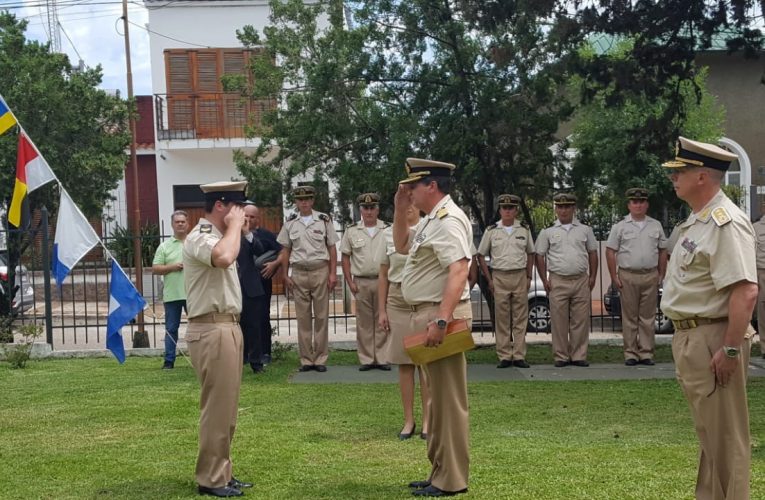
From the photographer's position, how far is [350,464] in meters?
6.54

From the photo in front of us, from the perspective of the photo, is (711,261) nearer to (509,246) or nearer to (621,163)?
(509,246)

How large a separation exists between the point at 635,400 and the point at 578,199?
470 cm

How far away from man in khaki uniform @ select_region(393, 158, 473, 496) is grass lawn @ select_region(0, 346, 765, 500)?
0.27 metres

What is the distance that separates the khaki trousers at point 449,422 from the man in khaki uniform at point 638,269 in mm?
5778

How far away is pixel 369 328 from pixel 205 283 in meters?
5.43

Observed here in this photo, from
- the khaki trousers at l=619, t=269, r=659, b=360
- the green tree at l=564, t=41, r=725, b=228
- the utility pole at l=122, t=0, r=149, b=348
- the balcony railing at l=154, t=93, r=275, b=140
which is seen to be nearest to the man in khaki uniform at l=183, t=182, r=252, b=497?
the khaki trousers at l=619, t=269, r=659, b=360

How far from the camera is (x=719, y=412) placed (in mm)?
4738

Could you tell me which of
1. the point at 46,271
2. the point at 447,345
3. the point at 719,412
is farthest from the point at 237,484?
the point at 46,271

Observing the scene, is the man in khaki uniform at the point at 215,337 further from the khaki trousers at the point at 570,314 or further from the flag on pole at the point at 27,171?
the khaki trousers at the point at 570,314

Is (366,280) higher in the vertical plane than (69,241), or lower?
lower

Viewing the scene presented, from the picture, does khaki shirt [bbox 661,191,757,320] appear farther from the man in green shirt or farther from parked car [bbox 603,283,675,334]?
parked car [bbox 603,283,675,334]

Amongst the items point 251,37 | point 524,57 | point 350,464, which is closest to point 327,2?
point 251,37

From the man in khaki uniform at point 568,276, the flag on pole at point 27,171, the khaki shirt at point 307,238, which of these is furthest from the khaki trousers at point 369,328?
the flag on pole at point 27,171

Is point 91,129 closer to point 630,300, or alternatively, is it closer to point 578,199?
point 578,199
